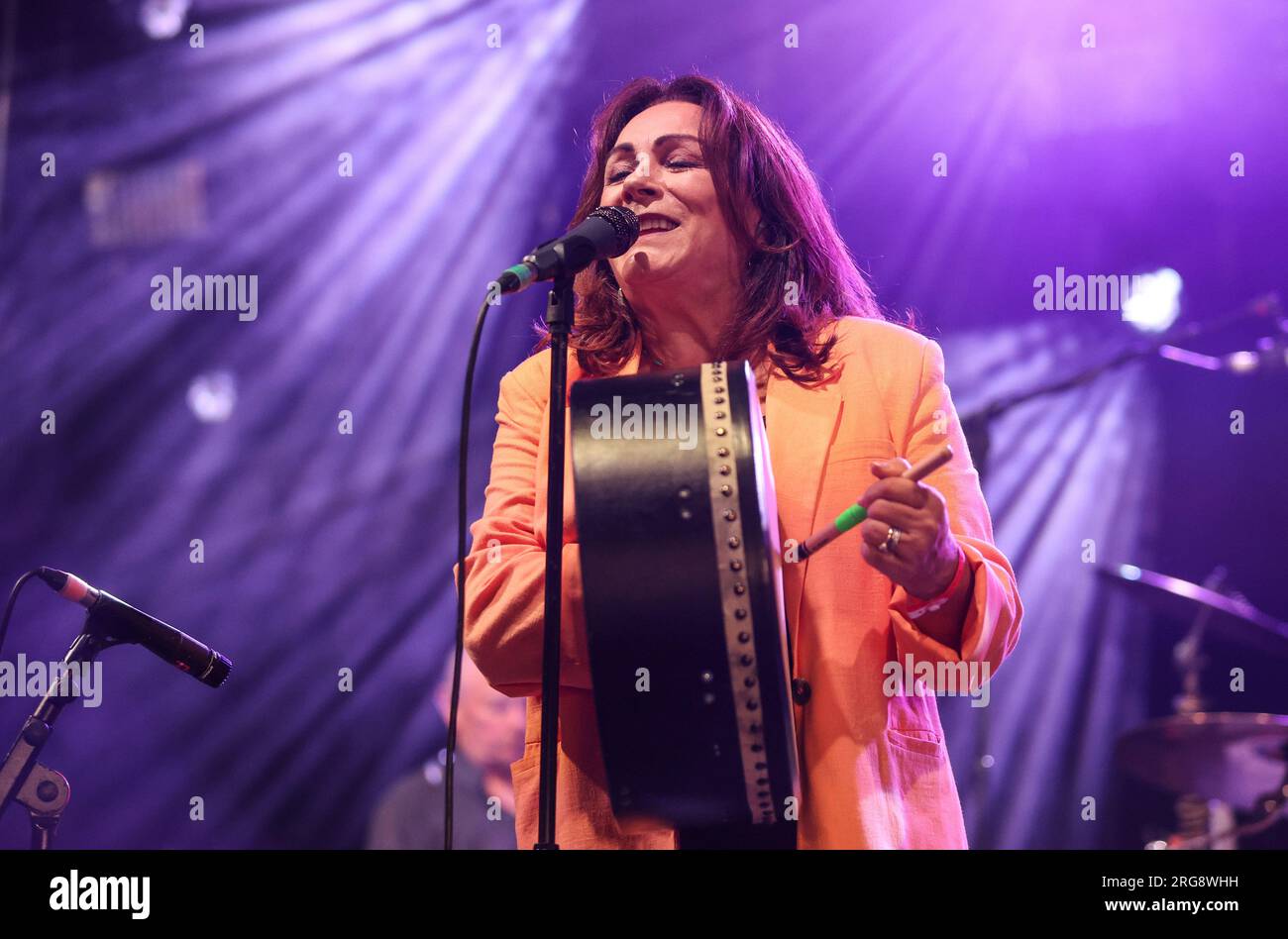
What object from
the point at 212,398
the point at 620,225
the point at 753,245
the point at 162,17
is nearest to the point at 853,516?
the point at 620,225

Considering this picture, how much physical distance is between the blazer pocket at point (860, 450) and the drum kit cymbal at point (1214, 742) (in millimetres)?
2047

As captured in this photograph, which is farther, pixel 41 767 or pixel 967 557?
pixel 41 767

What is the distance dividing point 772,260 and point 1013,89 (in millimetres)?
2162

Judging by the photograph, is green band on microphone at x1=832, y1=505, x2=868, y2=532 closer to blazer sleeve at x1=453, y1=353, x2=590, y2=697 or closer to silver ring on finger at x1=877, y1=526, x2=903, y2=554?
silver ring on finger at x1=877, y1=526, x2=903, y2=554

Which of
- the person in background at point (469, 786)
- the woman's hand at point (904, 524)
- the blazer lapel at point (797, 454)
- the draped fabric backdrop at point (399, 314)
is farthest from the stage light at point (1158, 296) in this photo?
the woman's hand at point (904, 524)

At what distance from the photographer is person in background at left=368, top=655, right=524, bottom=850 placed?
418 cm

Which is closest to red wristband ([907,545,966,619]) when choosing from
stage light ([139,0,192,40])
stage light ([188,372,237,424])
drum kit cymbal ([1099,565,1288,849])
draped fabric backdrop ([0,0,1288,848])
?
drum kit cymbal ([1099,565,1288,849])

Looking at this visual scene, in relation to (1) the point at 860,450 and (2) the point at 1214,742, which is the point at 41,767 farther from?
(2) the point at 1214,742

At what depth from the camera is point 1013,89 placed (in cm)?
410

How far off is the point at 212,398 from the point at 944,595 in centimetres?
327

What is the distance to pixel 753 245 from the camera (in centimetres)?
240

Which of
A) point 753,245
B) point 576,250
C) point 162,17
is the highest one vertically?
point 162,17

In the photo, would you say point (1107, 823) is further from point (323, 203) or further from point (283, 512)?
point (323, 203)

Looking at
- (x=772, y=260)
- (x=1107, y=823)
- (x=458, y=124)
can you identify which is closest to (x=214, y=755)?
(x=458, y=124)
